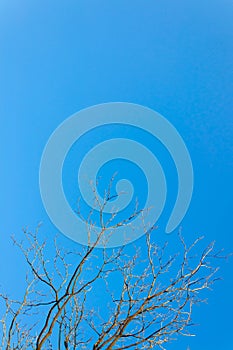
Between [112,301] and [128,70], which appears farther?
[128,70]

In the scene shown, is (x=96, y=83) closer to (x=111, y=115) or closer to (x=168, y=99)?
(x=111, y=115)

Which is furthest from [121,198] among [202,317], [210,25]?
[210,25]

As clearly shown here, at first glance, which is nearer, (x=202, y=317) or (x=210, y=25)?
(x=210, y=25)

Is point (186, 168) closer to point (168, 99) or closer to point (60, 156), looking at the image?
point (168, 99)

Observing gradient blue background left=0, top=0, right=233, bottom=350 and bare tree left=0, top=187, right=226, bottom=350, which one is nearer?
bare tree left=0, top=187, right=226, bottom=350

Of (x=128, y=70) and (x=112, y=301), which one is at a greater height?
(x=128, y=70)

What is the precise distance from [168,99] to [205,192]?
35.8 inches

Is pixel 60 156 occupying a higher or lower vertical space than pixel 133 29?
lower

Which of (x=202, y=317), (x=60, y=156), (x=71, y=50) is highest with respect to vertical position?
(x=71, y=50)

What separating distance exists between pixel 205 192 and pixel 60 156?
53.3 inches

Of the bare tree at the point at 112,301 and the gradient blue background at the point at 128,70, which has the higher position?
the gradient blue background at the point at 128,70

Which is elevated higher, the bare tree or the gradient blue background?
the gradient blue background

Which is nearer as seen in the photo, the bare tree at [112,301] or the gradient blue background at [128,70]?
the bare tree at [112,301]

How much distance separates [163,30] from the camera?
4000mm
